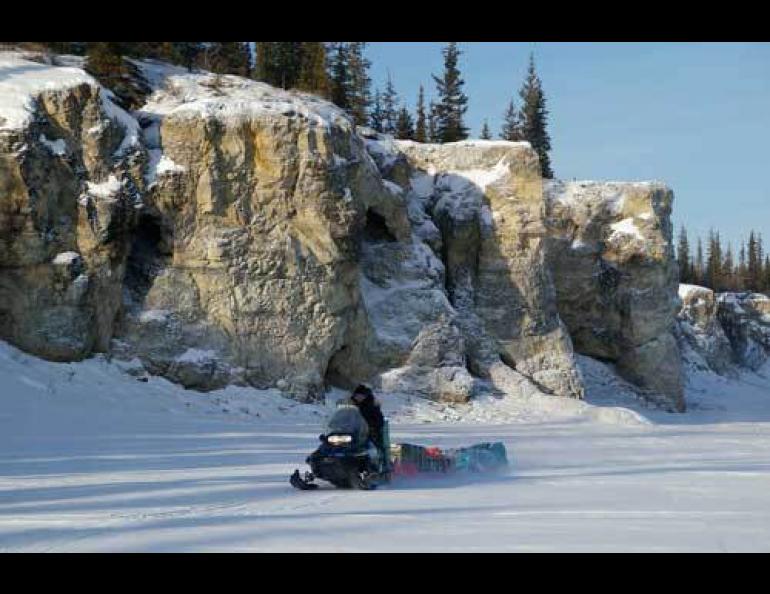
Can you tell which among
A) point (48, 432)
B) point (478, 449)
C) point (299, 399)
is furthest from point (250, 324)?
point (478, 449)

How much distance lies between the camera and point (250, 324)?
2852 centimetres

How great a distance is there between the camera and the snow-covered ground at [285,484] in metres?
6.80

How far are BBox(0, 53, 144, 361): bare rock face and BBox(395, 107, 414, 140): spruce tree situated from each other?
109 ft

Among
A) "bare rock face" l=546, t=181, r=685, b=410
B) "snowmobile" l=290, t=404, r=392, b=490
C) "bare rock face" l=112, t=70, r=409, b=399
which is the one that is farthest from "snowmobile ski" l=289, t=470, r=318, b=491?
"bare rock face" l=546, t=181, r=685, b=410

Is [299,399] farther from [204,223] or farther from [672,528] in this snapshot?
[672,528]

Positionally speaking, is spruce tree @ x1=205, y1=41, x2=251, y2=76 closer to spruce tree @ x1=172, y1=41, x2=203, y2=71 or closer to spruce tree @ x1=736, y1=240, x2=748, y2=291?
spruce tree @ x1=172, y1=41, x2=203, y2=71

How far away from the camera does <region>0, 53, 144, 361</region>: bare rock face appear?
2411cm

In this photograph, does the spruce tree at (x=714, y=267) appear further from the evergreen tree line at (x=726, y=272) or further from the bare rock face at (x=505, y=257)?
the bare rock face at (x=505, y=257)

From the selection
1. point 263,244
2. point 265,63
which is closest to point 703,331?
point 265,63

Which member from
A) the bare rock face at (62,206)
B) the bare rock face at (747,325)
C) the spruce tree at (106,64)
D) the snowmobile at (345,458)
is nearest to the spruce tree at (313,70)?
the spruce tree at (106,64)

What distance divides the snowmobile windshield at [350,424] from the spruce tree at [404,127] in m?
48.5

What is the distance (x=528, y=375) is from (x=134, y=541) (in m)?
30.8

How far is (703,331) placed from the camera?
60969 millimetres

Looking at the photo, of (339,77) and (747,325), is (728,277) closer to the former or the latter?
(747,325)
